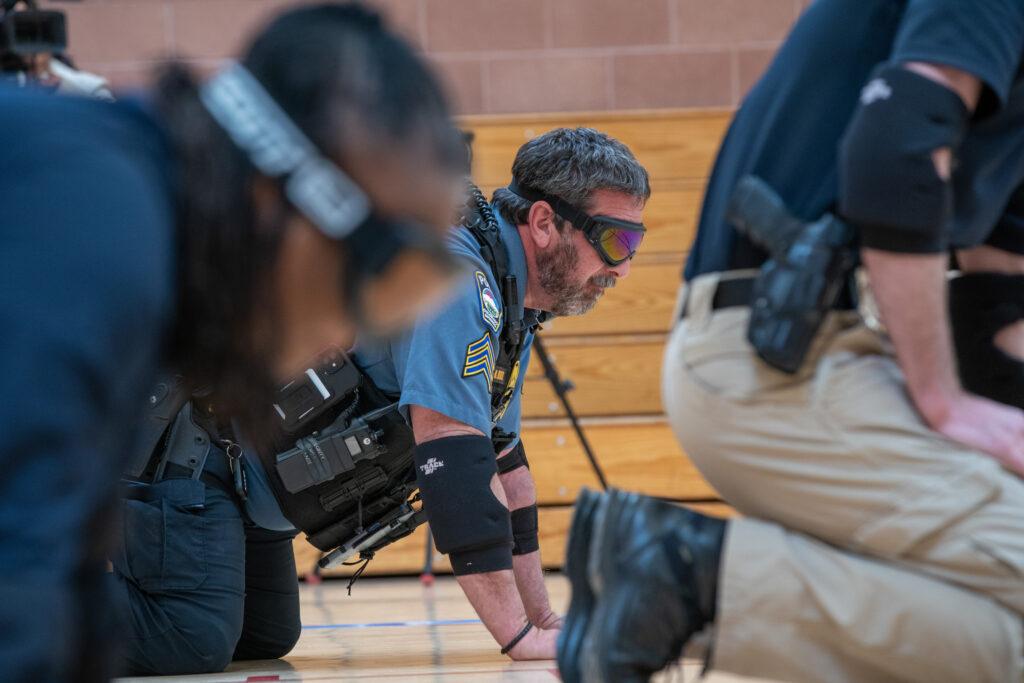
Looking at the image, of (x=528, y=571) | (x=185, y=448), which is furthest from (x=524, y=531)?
(x=185, y=448)

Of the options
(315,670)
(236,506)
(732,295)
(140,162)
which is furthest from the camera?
(236,506)

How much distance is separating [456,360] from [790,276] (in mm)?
1020

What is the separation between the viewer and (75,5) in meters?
5.34

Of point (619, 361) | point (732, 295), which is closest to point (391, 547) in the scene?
point (619, 361)

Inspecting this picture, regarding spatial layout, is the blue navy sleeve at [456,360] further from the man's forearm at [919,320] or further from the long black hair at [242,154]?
the long black hair at [242,154]

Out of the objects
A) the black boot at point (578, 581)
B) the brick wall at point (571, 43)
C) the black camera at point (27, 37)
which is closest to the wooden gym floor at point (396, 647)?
the black boot at point (578, 581)

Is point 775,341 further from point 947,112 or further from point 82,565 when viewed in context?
point 82,565

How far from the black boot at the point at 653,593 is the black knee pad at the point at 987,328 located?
1.29 feet

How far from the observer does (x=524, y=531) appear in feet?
9.15

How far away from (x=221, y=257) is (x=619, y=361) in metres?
4.53

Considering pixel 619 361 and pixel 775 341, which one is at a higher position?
pixel 775 341

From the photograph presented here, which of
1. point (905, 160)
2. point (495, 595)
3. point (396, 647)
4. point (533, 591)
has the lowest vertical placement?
point (396, 647)

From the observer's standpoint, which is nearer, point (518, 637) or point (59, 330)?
point (59, 330)

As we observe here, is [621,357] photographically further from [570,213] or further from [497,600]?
[497,600]
